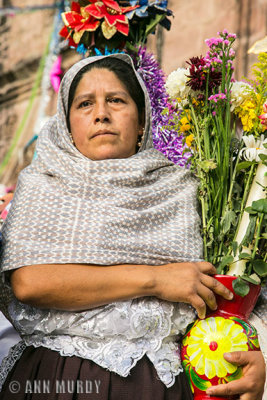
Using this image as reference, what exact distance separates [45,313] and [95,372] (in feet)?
0.90

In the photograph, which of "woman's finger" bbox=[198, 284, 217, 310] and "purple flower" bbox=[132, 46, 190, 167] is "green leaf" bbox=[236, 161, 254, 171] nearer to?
"woman's finger" bbox=[198, 284, 217, 310]

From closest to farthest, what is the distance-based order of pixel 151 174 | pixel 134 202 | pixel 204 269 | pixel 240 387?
pixel 240 387, pixel 204 269, pixel 134 202, pixel 151 174

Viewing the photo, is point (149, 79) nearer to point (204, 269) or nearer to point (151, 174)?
point (151, 174)

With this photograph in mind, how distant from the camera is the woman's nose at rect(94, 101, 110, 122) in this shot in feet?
7.00

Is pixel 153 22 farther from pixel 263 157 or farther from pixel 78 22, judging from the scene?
pixel 263 157

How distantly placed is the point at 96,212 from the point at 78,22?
5.02 ft

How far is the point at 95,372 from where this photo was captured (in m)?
1.80

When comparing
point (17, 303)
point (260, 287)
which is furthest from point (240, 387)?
point (17, 303)

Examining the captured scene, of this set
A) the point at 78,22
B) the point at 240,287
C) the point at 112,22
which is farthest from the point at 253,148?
the point at 78,22

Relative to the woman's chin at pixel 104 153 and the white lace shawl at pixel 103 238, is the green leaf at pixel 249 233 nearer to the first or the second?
the white lace shawl at pixel 103 238

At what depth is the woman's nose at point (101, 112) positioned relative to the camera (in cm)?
213

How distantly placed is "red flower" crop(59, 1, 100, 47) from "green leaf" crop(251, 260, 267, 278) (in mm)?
1718

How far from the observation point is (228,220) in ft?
Result: 6.49

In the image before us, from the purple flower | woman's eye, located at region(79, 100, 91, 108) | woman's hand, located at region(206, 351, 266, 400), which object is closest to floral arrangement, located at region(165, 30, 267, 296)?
woman's hand, located at region(206, 351, 266, 400)
